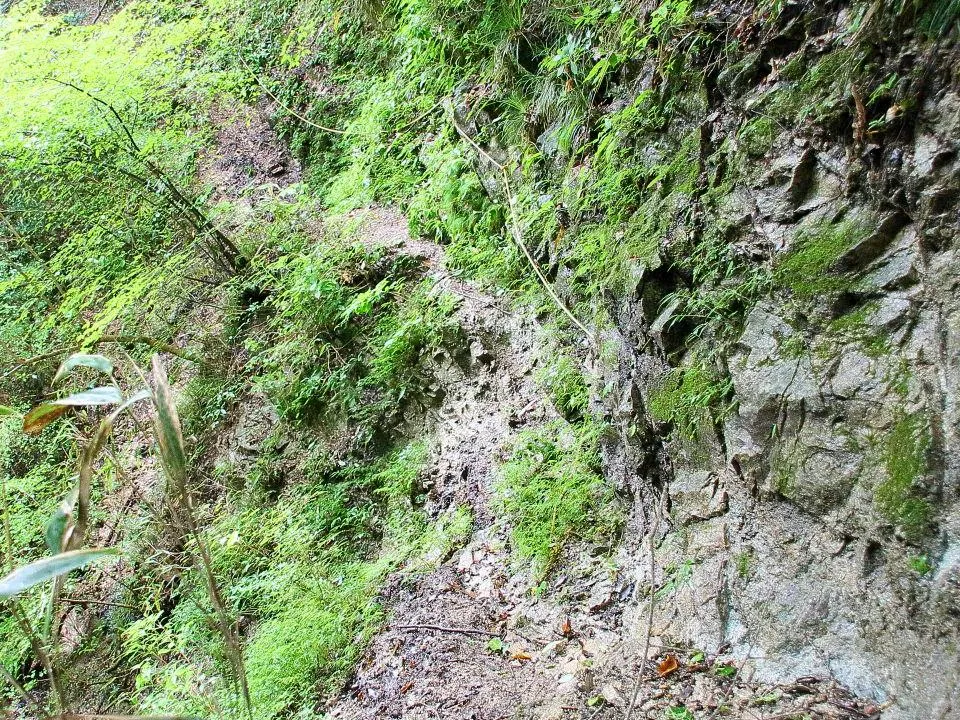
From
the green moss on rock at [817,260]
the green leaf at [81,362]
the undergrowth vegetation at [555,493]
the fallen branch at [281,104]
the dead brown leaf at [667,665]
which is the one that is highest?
the fallen branch at [281,104]

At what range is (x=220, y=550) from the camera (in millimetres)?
5262

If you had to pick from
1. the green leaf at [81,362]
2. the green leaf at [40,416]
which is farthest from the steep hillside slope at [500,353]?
the green leaf at [81,362]

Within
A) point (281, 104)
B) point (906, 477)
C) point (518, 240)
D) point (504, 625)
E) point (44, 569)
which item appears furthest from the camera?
point (281, 104)

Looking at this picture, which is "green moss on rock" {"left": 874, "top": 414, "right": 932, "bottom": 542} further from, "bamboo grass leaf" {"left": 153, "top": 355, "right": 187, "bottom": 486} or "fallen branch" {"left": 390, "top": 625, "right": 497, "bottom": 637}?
"bamboo grass leaf" {"left": 153, "top": 355, "right": 187, "bottom": 486}

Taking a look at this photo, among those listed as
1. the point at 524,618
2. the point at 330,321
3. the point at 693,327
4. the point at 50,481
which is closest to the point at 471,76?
the point at 330,321

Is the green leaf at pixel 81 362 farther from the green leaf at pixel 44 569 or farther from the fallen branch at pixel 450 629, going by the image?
the fallen branch at pixel 450 629

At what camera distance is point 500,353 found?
15.0ft

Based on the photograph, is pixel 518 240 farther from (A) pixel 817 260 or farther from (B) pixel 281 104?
(B) pixel 281 104

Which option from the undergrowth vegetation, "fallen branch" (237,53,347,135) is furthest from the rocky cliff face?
"fallen branch" (237,53,347,135)

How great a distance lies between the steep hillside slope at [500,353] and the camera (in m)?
2.33

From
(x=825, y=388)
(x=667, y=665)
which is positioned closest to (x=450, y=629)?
(x=667, y=665)

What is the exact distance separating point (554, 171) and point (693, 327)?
171 centimetres

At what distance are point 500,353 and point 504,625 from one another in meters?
1.83

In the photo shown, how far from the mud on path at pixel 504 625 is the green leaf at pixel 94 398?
246 cm
